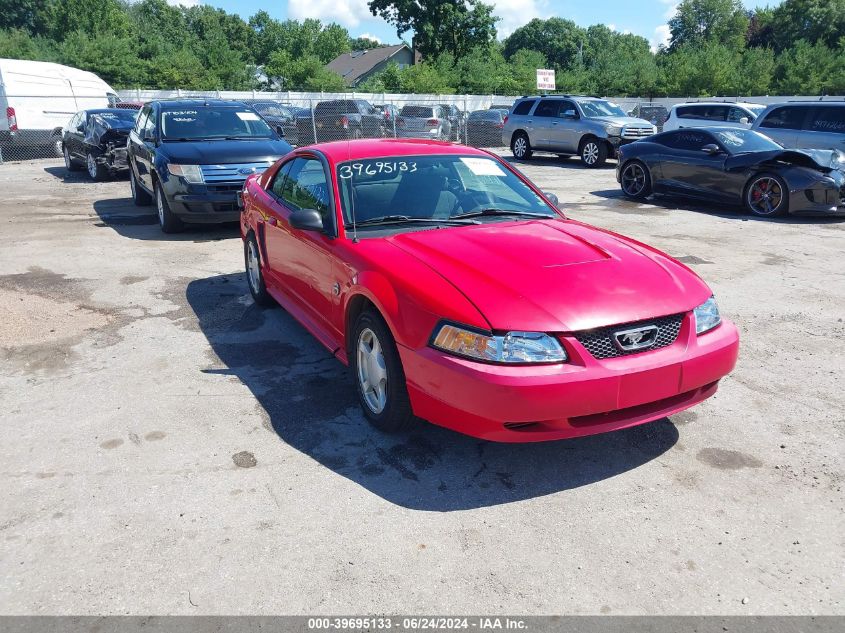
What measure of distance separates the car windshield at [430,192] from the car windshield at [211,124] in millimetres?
6355

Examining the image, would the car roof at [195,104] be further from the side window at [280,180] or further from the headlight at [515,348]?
the headlight at [515,348]

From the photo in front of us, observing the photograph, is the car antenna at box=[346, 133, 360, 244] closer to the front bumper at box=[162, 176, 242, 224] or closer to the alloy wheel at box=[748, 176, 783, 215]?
the front bumper at box=[162, 176, 242, 224]

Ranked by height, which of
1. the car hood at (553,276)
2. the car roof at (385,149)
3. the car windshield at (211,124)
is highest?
the car windshield at (211,124)

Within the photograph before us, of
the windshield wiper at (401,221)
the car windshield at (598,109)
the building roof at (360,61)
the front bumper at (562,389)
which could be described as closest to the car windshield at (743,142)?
the car windshield at (598,109)

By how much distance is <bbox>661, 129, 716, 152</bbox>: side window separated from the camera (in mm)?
12172

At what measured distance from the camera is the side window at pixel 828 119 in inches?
550

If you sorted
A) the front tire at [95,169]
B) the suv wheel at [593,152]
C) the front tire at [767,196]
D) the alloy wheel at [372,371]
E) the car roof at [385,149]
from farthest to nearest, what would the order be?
the suv wheel at [593,152]
the front tire at [95,169]
the front tire at [767,196]
the car roof at [385,149]
the alloy wheel at [372,371]

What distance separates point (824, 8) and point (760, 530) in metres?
71.5

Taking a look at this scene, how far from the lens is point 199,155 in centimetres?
948

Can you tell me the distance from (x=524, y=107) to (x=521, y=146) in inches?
44.6

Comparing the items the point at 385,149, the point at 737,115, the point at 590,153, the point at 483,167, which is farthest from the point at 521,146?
the point at 385,149

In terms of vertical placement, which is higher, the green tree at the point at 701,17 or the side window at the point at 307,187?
the green tree at the point at 701,17

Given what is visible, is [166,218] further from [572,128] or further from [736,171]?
[572,128]

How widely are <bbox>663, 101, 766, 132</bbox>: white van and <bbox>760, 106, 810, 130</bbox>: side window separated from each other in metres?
4.14
